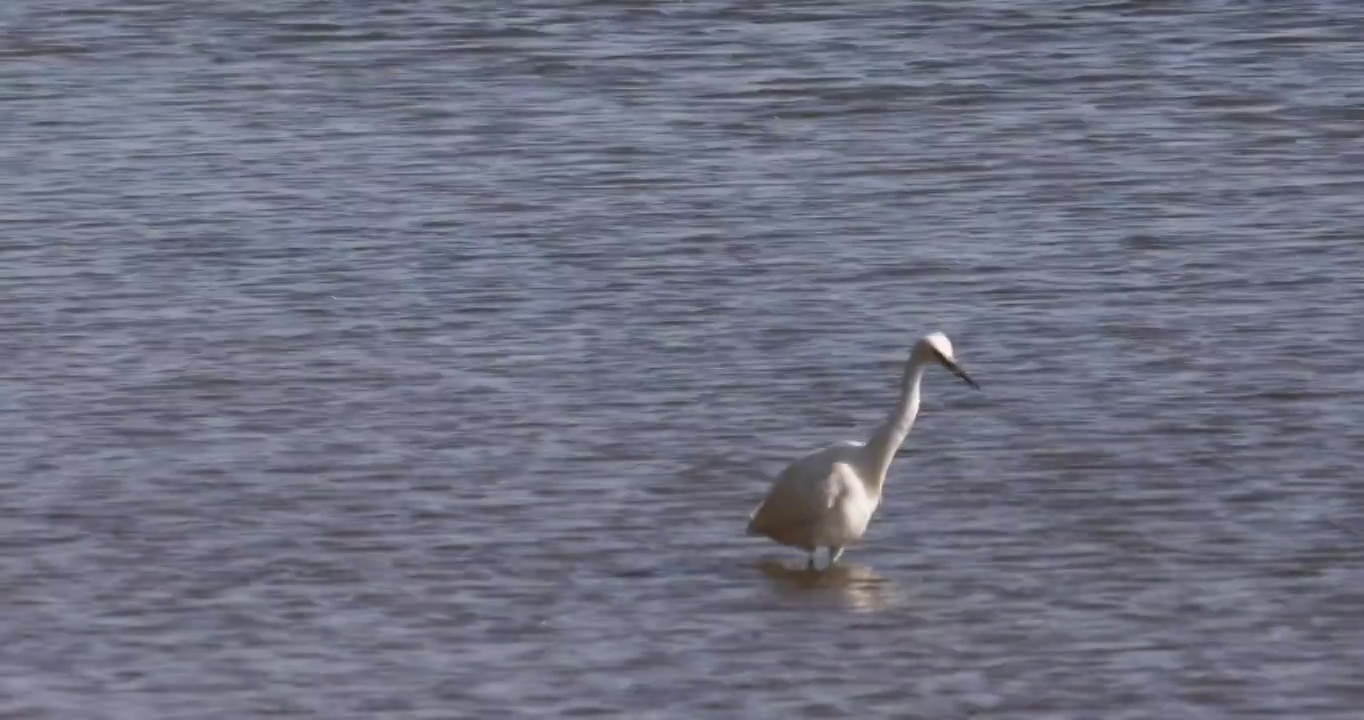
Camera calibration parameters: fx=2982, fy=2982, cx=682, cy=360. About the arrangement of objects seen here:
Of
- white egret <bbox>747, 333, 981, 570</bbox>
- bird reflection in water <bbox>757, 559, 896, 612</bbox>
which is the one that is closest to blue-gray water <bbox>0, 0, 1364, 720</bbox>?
bird reflection in water <bbox>757, 559, 896, 612</bbox>

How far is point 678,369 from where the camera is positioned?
11.6m

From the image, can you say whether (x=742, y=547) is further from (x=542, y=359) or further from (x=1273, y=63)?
(x=1273, y=63)

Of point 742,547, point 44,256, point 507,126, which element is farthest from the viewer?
point 507,126

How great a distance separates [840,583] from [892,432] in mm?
557

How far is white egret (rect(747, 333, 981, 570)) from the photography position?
29.7ft

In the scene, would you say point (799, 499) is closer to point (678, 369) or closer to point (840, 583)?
point (840, 583)

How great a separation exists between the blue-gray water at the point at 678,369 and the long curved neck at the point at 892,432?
25cm

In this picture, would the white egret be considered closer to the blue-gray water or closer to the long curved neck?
the long curved neck

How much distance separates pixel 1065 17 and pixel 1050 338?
342 inches

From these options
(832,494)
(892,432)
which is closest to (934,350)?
(892,432)

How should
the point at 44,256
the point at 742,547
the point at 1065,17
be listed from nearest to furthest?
the point at 742,547, the point at 44,256, the point at 1065,17

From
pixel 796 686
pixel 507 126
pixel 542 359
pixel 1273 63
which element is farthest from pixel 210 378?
pixel 1273 63

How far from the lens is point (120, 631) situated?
28.0 feet

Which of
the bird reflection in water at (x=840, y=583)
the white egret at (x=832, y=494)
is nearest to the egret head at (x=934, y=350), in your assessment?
the white egret at (x=832, y=494)
